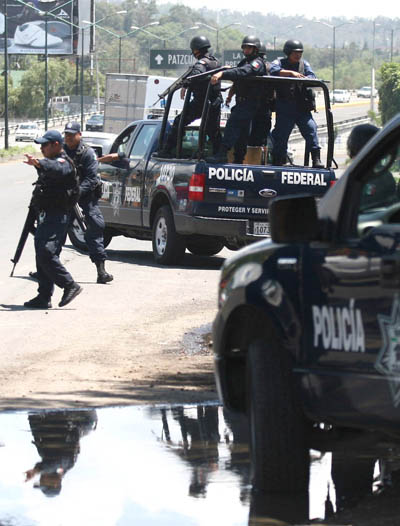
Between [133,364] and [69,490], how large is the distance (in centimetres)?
352

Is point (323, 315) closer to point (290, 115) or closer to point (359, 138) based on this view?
point (359, 138)

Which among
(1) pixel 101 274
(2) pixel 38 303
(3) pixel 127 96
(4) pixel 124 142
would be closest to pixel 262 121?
(4) pixel 124 142

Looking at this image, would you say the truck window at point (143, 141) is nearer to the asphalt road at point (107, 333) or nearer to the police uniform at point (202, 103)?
the police uniform at point (202, 103)

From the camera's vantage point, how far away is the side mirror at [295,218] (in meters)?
4.80

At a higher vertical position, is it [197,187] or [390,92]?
[390,92]

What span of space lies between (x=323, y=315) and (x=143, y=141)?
12.0 metres

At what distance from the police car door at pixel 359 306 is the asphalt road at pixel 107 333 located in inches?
118

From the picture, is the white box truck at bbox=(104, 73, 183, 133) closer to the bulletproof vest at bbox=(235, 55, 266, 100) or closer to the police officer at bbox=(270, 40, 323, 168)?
the police officer at bbox=(270, 40, 323, 168)

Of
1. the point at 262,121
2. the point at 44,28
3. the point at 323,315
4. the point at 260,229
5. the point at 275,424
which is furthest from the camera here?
the point at 44,28

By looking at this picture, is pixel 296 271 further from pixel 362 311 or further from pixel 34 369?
pixel 34 369

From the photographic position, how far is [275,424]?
5051 millimetres

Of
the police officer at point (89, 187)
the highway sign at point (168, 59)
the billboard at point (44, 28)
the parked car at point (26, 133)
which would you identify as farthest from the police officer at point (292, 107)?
the billboard at point (44, 28)

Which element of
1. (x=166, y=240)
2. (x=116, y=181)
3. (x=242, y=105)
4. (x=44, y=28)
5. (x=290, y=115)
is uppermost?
(x=44, y=28)

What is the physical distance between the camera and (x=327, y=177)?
49.3 feet
